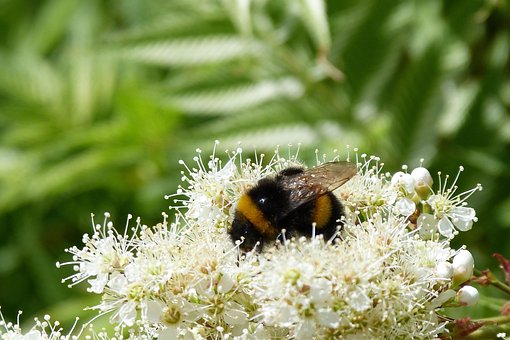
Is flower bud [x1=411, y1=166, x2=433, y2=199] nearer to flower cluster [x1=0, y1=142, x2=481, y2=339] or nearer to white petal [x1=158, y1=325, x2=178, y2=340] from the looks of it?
flower cluster [x1=0, y1=142, x2=481, y2=339]

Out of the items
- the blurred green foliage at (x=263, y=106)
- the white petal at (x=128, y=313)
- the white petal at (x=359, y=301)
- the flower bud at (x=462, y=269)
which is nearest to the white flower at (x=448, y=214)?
the flower bud at (x=462, y=269)

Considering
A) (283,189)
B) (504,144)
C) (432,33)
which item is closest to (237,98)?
(432,33)

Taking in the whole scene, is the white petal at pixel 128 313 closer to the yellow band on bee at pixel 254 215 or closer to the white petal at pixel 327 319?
the yellow band on bee at pixel 254 215

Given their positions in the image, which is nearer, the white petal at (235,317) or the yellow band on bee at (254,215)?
the white petal at (235,317)

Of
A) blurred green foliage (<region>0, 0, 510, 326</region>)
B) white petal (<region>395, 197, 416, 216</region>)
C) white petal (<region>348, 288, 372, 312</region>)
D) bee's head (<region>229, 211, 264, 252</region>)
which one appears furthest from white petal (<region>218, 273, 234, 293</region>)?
blurred green foliage (<region>0, 0, 510, 326</region>)

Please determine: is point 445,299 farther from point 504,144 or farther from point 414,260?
point 504,144

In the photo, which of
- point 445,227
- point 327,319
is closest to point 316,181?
point 445,227
